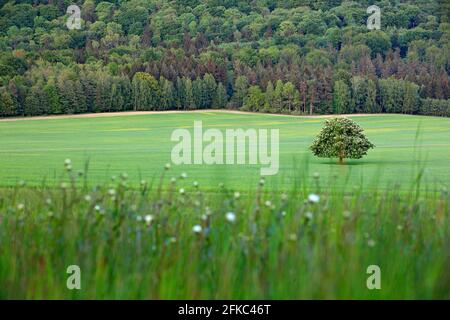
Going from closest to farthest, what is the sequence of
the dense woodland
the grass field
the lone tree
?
the grass field, the lone tree, the dense woodland

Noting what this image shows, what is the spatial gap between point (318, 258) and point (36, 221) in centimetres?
265

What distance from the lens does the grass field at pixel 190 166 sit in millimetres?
26984

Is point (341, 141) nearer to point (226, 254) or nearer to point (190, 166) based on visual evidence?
point (190, 166)

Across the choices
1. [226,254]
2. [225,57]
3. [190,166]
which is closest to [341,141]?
[190,166]

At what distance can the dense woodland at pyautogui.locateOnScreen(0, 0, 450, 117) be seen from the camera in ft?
299

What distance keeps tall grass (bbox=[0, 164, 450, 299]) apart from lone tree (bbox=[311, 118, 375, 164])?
2733 centimetres

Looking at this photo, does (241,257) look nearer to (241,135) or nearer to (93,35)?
(241,135)

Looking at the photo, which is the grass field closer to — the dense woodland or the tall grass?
the tall grass

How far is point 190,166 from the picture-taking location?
35.1m

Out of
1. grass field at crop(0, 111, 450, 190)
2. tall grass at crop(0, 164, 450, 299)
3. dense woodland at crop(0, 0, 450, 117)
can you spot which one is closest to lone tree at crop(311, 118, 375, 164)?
grass field at crop(0, 111, 450, 190)

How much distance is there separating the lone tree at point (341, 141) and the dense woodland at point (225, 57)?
5588 centimetres

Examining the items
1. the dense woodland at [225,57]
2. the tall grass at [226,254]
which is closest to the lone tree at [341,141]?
the tall grass at [226,254]

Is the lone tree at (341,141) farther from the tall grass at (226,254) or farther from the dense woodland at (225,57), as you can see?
the dense woodland at (225,57)

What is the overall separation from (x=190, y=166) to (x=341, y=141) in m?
6.53
